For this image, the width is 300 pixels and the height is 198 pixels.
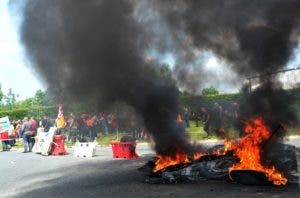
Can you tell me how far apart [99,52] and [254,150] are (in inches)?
194

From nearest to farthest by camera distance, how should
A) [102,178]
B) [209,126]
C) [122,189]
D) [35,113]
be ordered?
[122,189] → [102,178] → [209,126] → [35,113]

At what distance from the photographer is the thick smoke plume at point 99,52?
12.0 meters

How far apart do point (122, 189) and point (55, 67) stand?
14.2ft

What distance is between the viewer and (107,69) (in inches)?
484

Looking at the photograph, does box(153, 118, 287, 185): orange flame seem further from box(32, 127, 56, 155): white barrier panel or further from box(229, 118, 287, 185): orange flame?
box(32, 127, 56, 155): white barrier panel

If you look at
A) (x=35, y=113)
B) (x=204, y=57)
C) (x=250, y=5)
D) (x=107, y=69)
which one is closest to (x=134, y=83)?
(x=107, y=69)

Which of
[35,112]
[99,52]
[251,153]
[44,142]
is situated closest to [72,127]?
[44,142]

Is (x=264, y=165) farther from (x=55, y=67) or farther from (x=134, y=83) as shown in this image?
(x=55, y=67)

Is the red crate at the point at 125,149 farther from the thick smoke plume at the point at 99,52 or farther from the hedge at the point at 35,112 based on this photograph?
the hedge at the point at 35,112

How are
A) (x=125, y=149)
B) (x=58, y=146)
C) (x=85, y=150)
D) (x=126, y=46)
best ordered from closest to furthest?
(x=126, y=46) < (x=125, y=149) < (x=85, y=150) < (x=58, y=146)

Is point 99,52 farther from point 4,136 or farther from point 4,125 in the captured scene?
point 4,125

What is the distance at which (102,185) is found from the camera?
391 inches

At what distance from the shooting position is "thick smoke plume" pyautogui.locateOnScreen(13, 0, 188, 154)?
472 inches

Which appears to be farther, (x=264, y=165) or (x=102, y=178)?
(x=102, y=178)
